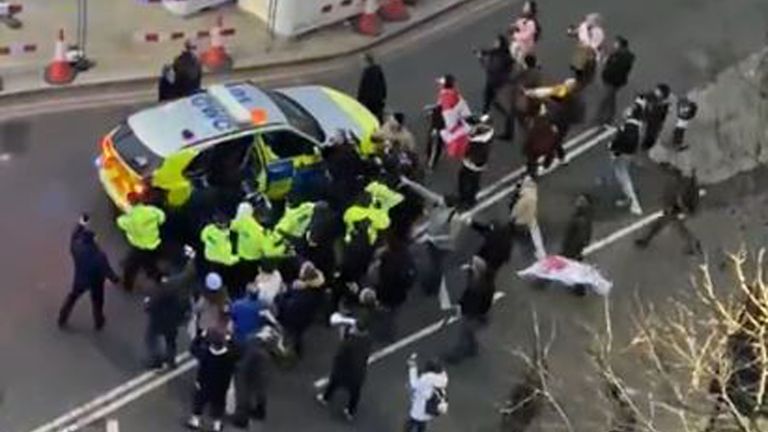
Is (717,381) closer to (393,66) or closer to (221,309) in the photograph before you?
(221,309)

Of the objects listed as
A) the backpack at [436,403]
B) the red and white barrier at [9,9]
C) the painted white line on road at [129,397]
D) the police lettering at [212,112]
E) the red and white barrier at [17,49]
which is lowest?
the painted white line on road at [129,397]

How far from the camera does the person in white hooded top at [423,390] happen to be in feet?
65.2

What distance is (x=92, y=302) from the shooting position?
70.8 feet

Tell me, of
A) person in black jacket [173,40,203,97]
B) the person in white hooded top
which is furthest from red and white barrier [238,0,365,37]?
the person in white hooded top

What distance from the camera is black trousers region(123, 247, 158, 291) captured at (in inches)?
852

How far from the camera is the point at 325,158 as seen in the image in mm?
22812

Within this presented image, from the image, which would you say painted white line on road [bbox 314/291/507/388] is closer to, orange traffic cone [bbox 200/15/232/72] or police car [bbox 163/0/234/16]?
orange traffic cone [bbox 200/15/232/72]

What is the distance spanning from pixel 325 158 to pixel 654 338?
611cm

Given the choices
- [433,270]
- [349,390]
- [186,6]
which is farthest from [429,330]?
[186,6]

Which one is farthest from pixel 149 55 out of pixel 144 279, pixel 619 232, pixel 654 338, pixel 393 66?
pixel 654 338

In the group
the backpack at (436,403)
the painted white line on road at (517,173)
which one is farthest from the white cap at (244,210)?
the painted white line on road at (517,173)

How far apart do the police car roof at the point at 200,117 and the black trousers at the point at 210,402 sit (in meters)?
3.16

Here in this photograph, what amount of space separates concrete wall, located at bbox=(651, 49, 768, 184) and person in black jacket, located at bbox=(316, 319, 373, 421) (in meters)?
6.93

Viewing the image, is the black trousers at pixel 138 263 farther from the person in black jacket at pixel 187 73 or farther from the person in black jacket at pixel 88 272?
the person in black jacket at pixel 187 73
